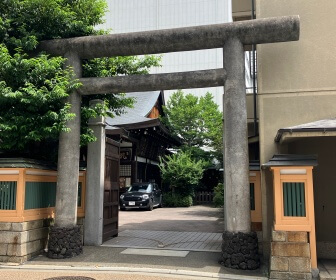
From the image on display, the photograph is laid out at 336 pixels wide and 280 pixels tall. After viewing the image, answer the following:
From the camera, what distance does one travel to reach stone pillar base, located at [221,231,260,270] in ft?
24.9

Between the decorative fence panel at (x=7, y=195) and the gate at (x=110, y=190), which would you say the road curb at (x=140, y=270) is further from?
the gate at (x=110, y=190)

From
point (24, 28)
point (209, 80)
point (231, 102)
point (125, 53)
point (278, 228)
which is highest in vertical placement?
point (24, 28)

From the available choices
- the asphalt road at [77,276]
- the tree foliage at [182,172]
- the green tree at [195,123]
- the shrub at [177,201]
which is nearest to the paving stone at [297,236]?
the asphalt road at [77,276]

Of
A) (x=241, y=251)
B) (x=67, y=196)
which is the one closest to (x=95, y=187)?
(x=67, y=196)

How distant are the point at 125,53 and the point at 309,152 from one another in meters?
5.28

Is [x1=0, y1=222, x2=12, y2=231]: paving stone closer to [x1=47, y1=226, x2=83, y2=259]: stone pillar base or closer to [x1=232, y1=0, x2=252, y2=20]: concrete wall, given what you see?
[x1=47, y1=226, x2=83, y2=259]: stone pillar base

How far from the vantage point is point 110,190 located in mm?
11312

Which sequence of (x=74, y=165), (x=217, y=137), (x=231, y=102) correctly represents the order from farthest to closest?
(x=217, y=137)
(x=74, y=165)
(x=231, y=102)

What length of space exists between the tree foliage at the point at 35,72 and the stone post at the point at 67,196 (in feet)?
1.23

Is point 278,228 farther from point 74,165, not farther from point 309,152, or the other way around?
point 74,165

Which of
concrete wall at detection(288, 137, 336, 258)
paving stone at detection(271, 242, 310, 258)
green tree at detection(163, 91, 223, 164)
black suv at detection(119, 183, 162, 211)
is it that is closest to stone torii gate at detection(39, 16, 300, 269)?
paving stone at detection(271, 242, 310, 258)

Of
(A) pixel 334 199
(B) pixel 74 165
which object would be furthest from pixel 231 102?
(B) pixel 74 165

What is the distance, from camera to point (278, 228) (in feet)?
23.5

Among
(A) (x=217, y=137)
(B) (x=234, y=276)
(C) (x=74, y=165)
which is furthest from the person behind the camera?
(A) (x=217, y=137)
